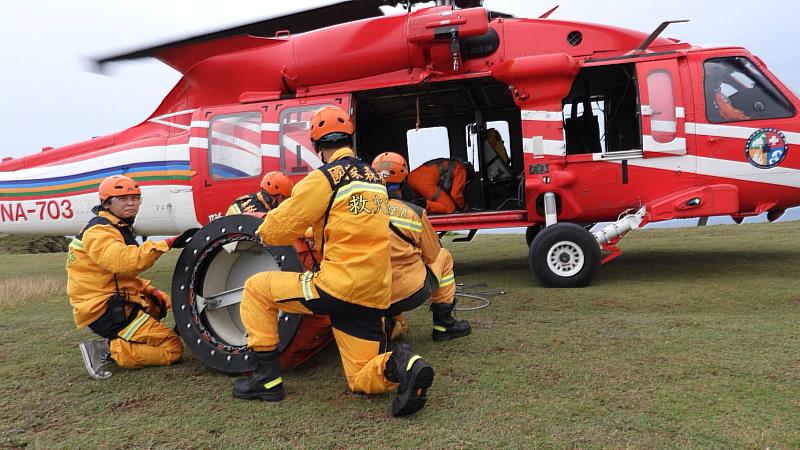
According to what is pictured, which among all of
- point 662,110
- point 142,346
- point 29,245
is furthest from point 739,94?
point 29,245

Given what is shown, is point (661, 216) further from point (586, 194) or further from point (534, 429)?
point (534, 429)

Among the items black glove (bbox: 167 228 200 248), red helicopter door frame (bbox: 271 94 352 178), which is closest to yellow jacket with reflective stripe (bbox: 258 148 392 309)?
black glove (bbox: 167 228 200 248)

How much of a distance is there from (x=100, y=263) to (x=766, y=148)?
6.35 m

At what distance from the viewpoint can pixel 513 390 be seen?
2801 mm

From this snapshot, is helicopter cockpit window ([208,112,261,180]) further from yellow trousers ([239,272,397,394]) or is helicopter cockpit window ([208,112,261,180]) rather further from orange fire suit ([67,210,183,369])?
yellow trousers ([239,272,397,394])

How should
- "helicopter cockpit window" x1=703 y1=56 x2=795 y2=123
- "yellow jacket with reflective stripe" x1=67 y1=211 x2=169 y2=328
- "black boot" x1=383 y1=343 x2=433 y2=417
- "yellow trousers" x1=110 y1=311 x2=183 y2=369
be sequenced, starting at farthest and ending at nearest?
"helicopter cockpit window" x1=703 y1=56 x2=795 y2=123 < "yellow trousers" x1=110 y1=311 x2=183 y2=369 < "yellow jacket with reflective stripe" x1=67 y1=211 x2=169 y2=328 < "black boot" x1=383 y1=343 x2=433 y2=417

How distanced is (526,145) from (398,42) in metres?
1.90

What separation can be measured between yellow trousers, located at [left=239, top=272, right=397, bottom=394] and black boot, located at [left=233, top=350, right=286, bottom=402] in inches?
2.1

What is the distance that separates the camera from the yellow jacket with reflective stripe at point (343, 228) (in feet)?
8.84

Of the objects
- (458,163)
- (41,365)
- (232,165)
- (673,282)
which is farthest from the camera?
(458,163)

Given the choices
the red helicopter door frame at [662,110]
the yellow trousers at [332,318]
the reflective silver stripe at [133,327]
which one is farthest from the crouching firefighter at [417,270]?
the red helicopter door frame at [662,110]

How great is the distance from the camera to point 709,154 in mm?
5832

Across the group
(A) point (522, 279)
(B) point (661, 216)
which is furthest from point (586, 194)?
(A) point (522, 279)

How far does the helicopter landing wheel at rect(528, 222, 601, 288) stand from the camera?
18.6 feet
